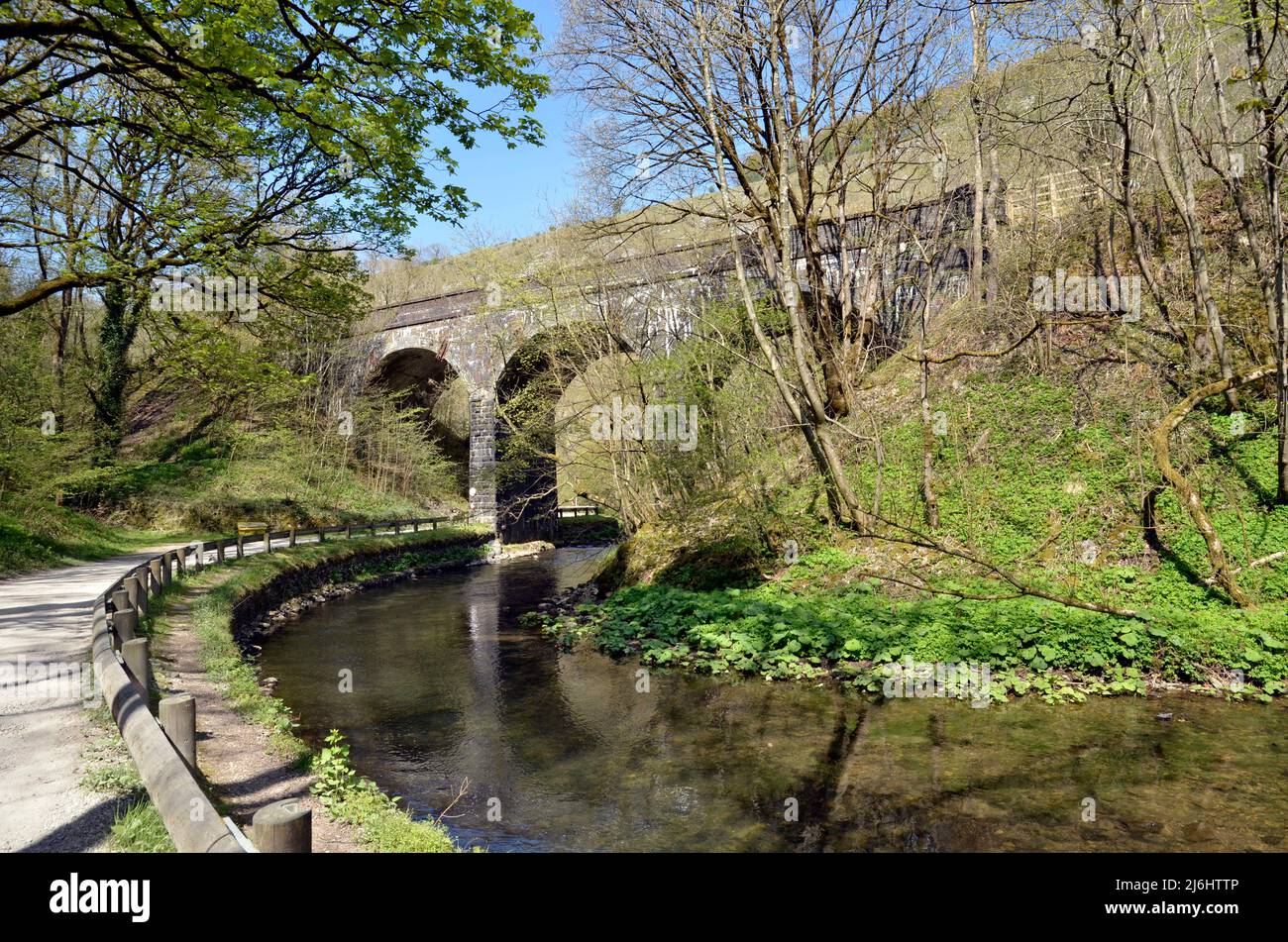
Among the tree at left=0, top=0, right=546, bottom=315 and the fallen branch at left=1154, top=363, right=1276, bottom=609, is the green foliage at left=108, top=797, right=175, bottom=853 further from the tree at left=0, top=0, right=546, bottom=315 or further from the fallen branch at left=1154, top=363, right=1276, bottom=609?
the fallen branch at left=1154, top=363, right=1276, bottom=609

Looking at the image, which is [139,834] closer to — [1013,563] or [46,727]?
[46,727]

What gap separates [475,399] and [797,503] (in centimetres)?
1640

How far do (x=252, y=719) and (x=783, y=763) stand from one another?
4.80 meters

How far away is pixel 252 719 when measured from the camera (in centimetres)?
694

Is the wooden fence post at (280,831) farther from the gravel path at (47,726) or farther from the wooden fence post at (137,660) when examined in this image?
the wooden fence post at (137,660)

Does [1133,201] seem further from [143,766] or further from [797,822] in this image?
[143,766]

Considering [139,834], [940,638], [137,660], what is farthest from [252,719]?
[940,638]

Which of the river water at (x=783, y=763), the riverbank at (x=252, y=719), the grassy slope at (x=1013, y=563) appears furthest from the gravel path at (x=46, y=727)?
the grassy slope at (x=1013, y=563)

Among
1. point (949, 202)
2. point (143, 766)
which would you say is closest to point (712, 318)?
point (949, 202)

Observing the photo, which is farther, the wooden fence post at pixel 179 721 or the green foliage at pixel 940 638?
the green foliage at pixel 940 638

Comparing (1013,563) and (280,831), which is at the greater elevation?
(280,831)

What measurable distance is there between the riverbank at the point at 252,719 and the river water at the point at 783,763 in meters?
0.73

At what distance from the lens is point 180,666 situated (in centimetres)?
809

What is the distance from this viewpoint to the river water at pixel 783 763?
18.1 ft
